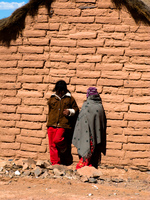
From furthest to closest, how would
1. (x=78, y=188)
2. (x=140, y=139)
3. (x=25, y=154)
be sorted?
(x=25, y=154) → (x=140, y=139) → (x=78, y=188)

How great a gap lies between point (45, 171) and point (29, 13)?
9.21 feet

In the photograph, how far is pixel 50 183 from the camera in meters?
3.86

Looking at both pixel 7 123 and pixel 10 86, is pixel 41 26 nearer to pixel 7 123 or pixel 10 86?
pixel 10 86

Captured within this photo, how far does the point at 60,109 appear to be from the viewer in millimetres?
4492

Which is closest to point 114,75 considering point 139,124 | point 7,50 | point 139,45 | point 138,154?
point 139,45

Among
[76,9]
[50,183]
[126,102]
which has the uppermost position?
[76,9]

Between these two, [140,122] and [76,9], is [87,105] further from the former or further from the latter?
[76,9]

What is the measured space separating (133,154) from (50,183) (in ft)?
5.08

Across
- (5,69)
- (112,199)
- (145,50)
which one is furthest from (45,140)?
(145,50)

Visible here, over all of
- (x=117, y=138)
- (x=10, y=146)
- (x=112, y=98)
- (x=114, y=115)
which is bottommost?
(x=10, y=146)

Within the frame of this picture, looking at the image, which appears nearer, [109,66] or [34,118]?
[109,66]

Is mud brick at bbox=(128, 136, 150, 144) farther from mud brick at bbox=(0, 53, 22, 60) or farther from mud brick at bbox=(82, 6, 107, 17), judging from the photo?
mud brick at bbox=(0, 53, 22, 60)

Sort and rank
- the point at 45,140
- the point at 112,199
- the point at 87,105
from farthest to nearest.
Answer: the point at 45,140, the point at 87,105, the point at 112,199

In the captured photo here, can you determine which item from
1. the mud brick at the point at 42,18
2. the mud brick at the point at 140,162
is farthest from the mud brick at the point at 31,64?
the mud brick at the point at 140,162
